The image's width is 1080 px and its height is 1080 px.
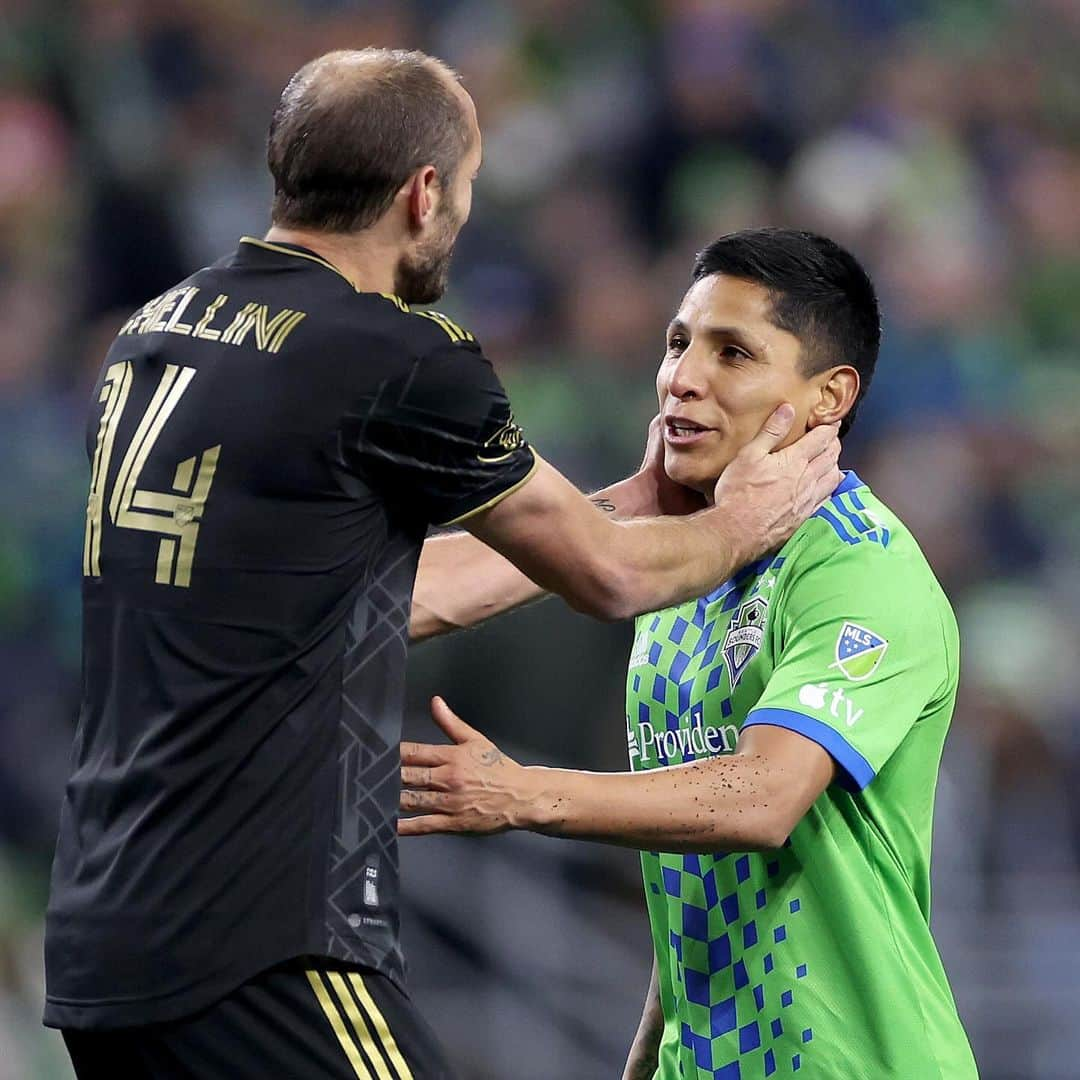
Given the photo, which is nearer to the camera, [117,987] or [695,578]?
[117,987]

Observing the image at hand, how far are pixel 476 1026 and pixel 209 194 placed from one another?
413 cm

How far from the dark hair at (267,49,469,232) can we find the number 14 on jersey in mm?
376

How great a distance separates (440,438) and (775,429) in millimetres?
923

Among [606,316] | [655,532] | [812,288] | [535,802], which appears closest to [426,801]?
[535,802]

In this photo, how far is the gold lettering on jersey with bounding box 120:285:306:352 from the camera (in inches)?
111

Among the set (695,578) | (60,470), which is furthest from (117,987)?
(60,470)

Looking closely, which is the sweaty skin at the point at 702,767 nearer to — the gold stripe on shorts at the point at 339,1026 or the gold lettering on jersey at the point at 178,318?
the gold stripe on shorts at the point at 339,1026

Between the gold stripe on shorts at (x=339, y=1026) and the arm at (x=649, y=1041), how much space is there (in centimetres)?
114

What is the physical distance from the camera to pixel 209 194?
27.8 ft

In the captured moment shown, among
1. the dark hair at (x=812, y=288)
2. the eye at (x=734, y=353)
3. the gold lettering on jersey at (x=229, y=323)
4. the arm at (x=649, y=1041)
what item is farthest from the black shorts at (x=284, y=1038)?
the dark hair at (x=812, y=288)

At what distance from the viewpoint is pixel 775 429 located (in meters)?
3.56

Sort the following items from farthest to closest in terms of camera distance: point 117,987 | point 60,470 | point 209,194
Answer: point 209,194 → point 60,470 → point 117,987

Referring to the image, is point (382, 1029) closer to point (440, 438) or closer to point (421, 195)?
point (440, 438)

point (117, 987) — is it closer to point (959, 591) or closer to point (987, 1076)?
point (987, 1076)
